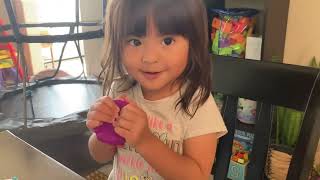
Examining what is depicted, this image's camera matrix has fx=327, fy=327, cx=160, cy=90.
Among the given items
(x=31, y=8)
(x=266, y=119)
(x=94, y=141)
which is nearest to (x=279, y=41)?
(x=266, y=119)

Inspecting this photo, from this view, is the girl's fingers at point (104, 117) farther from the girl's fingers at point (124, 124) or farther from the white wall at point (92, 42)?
the white wall at point (92, 42)

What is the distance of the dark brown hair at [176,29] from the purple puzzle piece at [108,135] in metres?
0.14

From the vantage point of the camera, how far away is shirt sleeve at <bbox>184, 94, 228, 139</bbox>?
62 centimetres

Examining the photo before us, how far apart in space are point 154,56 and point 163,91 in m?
0.14

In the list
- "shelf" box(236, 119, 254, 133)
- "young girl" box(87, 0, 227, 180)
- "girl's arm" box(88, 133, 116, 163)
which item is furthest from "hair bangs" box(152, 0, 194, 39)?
"shelf" box(236, 119, 254, 133)

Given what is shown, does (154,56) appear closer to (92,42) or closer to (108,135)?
(108,135)

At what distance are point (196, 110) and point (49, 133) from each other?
0.86 meters

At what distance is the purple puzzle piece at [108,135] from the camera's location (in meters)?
0.51

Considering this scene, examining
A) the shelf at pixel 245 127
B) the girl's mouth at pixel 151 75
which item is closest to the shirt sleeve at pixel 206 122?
the girl's mouth at pixel 151 75

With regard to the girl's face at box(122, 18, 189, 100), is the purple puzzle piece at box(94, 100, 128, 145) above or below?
below

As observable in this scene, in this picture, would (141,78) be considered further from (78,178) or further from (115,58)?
(78,178)

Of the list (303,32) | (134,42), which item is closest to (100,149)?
(134,42)

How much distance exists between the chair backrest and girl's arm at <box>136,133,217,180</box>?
5cm

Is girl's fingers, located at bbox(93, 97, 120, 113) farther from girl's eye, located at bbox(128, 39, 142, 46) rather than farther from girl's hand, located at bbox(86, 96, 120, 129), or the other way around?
girl's eye, located at bbox(128, 39, 142, 46)
